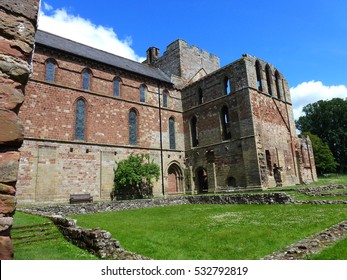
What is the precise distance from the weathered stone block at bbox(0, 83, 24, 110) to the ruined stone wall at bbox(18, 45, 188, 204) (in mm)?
17294

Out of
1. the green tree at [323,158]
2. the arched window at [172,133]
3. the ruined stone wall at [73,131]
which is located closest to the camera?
the ruined stone wall at [73,131]

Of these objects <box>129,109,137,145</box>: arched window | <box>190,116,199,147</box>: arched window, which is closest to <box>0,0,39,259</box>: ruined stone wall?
<box>129,109,137,145</box>: arched window

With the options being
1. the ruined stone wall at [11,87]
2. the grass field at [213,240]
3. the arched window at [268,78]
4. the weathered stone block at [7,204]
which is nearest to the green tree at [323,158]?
the arched window at [268,78]

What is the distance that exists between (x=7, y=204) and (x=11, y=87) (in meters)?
1.27

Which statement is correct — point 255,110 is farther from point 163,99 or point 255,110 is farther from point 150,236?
point 150,236

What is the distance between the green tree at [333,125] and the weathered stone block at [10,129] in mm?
61484

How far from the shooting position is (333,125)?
2156 inches

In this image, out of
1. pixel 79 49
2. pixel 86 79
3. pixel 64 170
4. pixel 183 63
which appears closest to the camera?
pixel 64 170

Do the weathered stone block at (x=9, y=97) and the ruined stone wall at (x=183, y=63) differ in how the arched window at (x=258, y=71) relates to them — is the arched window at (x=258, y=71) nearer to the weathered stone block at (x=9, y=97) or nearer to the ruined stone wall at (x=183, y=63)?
the ruined stone wall at (x=183, y=63)

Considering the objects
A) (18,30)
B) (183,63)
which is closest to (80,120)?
(183,63)

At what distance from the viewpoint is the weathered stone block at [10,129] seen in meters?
2.66

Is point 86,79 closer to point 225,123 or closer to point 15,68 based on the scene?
point 225,123

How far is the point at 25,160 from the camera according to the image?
17859 mm

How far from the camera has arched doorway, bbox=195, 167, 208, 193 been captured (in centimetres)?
2686
